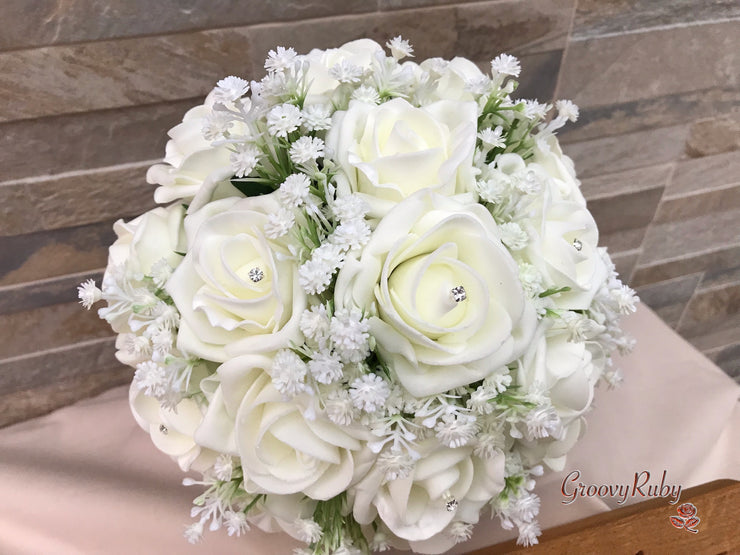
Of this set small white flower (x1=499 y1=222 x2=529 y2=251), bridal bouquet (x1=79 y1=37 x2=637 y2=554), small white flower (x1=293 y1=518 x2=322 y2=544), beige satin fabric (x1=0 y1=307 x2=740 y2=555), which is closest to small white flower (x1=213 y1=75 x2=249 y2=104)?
bridal bouquet (x1=79 y1=37 x2=637 y2=554)

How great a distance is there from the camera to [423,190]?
1.26 feet

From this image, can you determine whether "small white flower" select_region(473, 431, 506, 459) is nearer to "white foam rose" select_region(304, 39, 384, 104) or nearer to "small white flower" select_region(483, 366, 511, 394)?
"small white flower" select_region(483, 366, 511, 394)

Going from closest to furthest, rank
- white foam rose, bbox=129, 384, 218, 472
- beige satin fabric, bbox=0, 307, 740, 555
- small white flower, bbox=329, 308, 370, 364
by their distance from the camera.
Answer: small white flower, bbox=329, 308, 370, 364 → white foam rose, bbox=129, 384, 218, 472 → beige satin fabric, bbox=0, 307, 740, 555

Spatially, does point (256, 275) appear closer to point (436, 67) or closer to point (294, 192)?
point (294, 192)

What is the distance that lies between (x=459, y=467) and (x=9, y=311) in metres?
0.60

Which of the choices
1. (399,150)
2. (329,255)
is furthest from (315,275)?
(399,150)

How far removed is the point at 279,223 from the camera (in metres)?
0.38

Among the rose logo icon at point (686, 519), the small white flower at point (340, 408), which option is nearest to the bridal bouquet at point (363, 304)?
the small white flower at point (340, 408)

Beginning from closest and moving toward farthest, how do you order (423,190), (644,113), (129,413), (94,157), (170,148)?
(423,190) < (170,148) < (94,157) < (129,413) < (644,113)

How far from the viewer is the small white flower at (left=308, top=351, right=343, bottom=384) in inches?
14.3

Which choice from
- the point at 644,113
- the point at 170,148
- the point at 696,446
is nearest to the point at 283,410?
the point at 170,148

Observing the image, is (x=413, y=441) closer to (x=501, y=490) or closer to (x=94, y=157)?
(x=501, y=490)

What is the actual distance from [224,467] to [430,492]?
15 cm

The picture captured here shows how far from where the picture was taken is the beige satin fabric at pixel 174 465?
2.07ft
